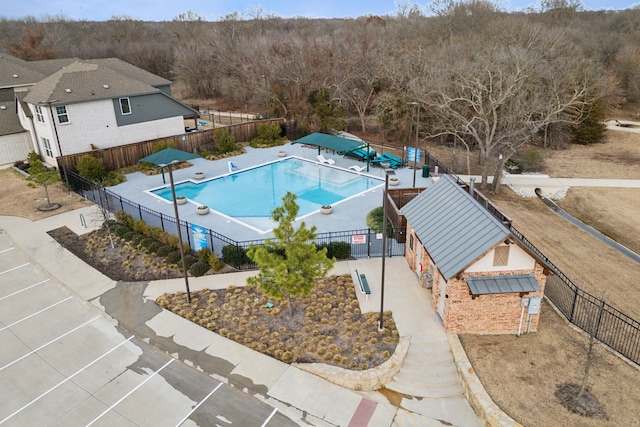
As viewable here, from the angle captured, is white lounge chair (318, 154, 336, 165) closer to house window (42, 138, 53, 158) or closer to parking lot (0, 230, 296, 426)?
house window (42, 138, 53, 158)

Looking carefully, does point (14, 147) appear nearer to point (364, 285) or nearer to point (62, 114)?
point (62, 114)

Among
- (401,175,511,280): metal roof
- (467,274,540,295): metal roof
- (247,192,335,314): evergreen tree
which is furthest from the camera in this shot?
(247,192,335,314): evergreen tree

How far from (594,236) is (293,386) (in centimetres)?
2072

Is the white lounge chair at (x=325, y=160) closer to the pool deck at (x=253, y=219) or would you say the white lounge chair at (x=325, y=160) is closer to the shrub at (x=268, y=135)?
the pool deck at (x=253, y=219)

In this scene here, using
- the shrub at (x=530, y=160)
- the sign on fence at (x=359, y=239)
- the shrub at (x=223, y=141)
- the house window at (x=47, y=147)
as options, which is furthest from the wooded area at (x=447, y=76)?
the house window at (x=47, y=147)

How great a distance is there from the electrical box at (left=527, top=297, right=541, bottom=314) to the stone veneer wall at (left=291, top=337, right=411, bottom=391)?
4.37 metres

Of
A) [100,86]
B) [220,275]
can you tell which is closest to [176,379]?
[220,275]

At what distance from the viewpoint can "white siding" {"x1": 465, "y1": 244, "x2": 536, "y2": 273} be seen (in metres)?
14.0

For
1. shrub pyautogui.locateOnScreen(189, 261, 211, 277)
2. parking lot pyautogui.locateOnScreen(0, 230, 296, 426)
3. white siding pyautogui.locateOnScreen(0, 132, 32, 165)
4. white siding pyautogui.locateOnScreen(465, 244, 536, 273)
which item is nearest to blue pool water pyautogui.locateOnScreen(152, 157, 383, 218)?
shrub pyautogui.locateOnScreen(189, 261, 211, 277)

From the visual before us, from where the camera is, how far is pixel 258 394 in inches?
507

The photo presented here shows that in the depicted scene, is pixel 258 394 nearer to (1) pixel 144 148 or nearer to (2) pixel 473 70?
(1) pixel 144 148

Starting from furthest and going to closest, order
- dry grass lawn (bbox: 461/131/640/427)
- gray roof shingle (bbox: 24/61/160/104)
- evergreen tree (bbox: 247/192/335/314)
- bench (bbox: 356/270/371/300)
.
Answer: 1. gray roof shingle (bbox: 24/61/160/104)
2. bench (bbox: 356/270/371/300)
3. evergreen tree (bbox: 247/192/335/314)
4. dry grass lawn (bbox: 461/131/640/427)

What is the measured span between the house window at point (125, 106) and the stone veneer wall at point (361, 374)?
96.3 feet

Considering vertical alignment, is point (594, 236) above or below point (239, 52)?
below
